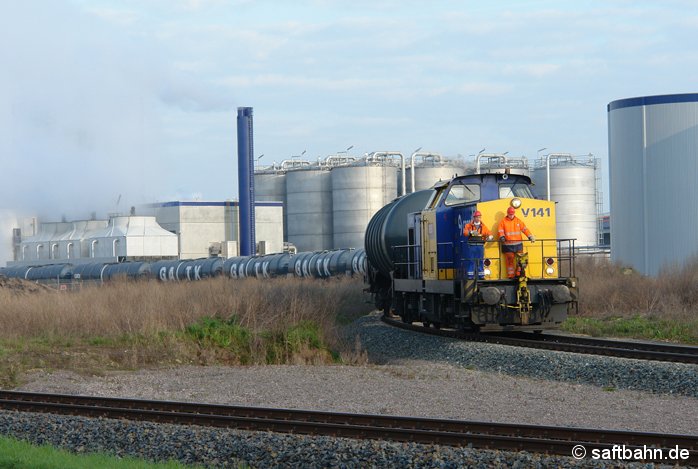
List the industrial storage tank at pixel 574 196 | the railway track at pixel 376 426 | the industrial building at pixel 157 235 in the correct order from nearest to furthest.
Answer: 1. the railway track at pixel 376 426
2. the industrial storage tank at pixel 574 196
3. the industrial building at pixel 157 235

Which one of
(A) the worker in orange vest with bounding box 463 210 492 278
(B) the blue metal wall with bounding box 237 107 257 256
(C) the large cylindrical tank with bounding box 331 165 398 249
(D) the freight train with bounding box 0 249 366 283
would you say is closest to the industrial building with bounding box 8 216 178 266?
(D) the freight train with bounding box 0 249 366 283

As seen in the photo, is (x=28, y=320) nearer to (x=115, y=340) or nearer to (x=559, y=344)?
(x=115, y=340)

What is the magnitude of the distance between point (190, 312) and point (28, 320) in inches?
160

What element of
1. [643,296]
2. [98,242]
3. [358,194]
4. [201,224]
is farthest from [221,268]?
[98,242]

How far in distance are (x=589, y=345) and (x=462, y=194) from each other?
382cm

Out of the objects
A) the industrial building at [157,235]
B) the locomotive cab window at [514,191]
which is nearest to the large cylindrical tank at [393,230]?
the locomotive cab window at [514,191]

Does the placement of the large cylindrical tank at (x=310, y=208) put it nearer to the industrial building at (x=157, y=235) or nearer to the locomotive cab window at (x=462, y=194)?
the industrial building at (x=157, y=235)

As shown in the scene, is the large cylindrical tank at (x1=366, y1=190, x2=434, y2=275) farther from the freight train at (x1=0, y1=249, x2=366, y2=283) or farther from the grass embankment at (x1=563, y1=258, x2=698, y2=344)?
the freight train at (x1=0, y1=249, x2=366, y2=283)

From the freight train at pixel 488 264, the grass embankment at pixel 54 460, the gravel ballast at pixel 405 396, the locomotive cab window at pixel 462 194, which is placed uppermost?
the locomotive cab window at pixel 462 194

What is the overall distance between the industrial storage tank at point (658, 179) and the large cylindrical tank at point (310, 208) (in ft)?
92.9

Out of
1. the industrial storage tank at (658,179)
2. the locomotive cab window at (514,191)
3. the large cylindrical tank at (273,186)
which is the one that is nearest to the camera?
the locomotive cab window at (514,191)

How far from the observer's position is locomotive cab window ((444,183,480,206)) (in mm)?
17984

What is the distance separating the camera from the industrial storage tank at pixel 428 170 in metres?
59.5

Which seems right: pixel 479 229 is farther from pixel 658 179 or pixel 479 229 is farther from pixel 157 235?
pixel 157 235
